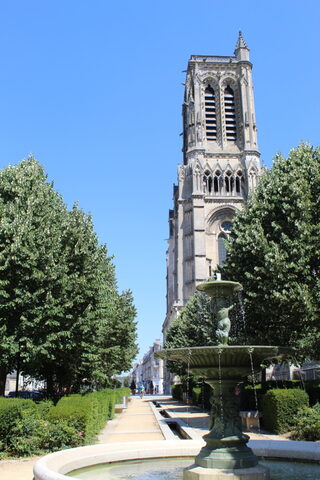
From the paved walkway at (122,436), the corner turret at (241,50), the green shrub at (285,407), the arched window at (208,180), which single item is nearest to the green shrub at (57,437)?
the paved walkway at (122,436)

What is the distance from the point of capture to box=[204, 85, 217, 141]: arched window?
6216 cm

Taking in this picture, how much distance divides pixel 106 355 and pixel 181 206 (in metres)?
32.4

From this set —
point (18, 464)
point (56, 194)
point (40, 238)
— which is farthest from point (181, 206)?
point (18, 464)

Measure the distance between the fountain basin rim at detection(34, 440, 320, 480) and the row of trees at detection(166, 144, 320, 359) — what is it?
7.07 m

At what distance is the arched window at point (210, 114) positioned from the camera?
62.2 m

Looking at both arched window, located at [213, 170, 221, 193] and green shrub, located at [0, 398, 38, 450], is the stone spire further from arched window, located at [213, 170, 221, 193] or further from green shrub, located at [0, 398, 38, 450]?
green shrub, located at [0, 398, 38, 450]

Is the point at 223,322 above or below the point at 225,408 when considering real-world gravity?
above

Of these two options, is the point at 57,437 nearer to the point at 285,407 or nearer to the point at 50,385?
the point at 285,407

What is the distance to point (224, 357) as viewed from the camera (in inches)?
320

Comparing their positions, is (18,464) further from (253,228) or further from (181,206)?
(181,206)

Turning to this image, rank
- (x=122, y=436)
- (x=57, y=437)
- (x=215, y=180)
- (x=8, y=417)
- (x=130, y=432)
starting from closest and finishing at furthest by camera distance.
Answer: (x=8, y=417) < (x=57, y=437) < (x=122, y=436) < (x=130, y=432) < (x=215, y=180)

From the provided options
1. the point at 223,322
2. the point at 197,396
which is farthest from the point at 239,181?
the point at 223,322

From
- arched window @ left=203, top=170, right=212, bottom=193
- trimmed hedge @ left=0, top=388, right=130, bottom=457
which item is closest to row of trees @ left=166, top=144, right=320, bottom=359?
trimmed hedge @ left=0, top=388, right=130, bottom=457

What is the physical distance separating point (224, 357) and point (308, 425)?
6.80 m
